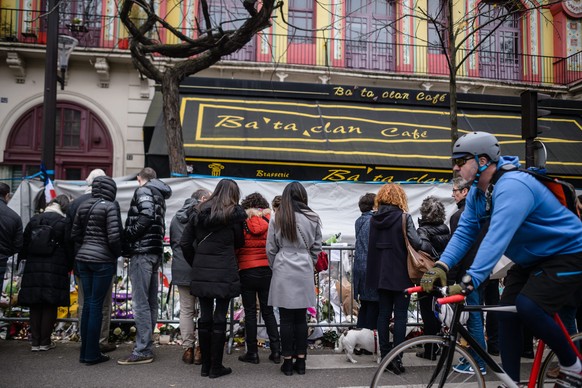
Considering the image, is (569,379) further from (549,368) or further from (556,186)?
(556,186)

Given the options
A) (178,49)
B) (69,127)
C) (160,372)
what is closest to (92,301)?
(160,372)

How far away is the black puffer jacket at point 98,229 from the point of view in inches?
205

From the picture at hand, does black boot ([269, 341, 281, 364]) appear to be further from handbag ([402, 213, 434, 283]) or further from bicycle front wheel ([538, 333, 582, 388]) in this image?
bicycle front wheel ([538, 333, 582, 388])

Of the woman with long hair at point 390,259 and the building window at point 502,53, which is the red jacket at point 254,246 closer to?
the woman with long hair at point 390,259

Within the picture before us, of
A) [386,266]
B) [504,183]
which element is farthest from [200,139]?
[504,183]

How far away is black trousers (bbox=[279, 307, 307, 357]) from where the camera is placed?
500 cm

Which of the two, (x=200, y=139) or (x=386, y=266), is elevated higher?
(x=200, y=139)

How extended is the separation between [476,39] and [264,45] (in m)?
6.84

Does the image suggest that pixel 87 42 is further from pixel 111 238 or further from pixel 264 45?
pixel 111 238

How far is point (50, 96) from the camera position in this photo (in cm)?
786

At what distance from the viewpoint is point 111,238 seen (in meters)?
5.21

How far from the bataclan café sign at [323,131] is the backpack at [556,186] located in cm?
864

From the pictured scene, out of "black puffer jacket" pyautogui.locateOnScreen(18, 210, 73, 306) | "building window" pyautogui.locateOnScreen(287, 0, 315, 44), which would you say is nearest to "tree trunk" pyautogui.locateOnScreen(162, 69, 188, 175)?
"black puffer jacket" pyautogui.locateOnScreen(18, 210, 73, 306)

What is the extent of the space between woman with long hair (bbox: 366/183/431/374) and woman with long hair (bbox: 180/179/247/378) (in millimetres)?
1459
